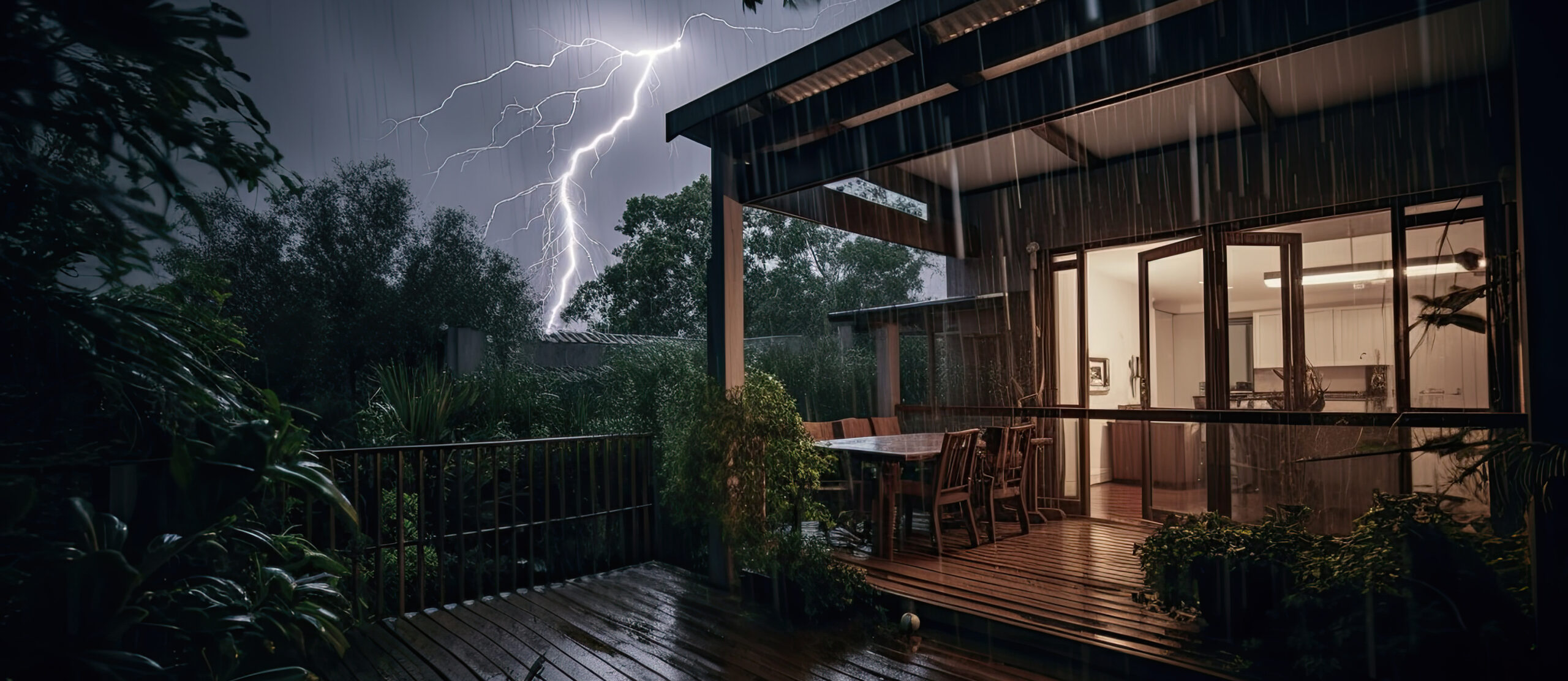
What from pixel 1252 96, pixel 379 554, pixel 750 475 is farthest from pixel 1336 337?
pixel 379 554

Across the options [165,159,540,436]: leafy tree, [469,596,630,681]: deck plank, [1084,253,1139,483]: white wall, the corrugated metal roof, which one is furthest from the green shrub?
the corrugated metal roof

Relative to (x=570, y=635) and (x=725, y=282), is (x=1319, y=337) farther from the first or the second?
(x=570, y=635)

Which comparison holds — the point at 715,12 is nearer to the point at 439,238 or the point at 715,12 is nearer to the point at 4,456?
the point at 439,238

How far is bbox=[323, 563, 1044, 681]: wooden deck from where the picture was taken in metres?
3.04

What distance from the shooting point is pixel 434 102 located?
16.6 m

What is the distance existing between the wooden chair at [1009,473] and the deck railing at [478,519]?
2.33 meters

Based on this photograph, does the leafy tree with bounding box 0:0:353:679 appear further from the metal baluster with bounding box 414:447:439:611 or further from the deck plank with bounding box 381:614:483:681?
the metal baluster with bounding box 414:447:439:611

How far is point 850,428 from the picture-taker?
20.8 feet

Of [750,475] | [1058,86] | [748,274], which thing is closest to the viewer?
[1058,86]

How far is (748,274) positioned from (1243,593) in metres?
15.8

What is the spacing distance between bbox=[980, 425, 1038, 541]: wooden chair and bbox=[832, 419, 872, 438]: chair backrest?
53.1 inches

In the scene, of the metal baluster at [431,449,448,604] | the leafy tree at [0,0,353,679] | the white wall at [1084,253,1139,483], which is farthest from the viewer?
the white wall at [1084,253,1139,483]

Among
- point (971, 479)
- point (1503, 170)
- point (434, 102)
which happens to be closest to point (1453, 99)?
point (1503, 170)

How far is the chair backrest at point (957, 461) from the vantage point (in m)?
4.52
